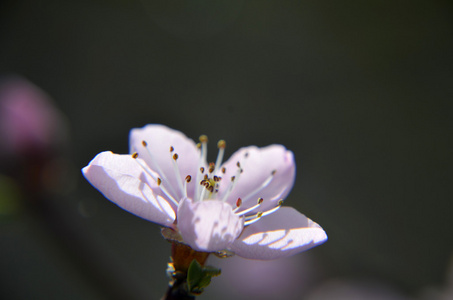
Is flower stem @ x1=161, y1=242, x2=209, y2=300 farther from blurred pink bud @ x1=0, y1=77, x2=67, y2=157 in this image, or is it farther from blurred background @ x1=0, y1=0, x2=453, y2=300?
blurred background @ x1=0, y1=0, x2=453, y2=300

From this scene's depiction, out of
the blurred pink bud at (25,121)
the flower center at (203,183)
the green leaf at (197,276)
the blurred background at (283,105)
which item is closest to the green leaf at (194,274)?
the green leaf at (197,276)

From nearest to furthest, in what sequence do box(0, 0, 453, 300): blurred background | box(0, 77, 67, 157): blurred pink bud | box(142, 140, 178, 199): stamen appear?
1. box(142, 140, 178, 199): stamen
2. box(0, 77, 67, 157): blurred pink bud
3. box(0, 0, 453, 300): blurred background

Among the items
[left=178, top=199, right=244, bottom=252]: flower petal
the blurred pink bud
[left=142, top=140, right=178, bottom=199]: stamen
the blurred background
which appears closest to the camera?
[left=178, top=199, right=244, bottom=252]: flower petal

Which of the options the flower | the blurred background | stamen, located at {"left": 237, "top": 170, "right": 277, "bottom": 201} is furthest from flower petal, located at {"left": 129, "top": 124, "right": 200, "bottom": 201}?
the blurred background

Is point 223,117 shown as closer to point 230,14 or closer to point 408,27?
point 230,14

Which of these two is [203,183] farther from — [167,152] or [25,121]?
[25,121]

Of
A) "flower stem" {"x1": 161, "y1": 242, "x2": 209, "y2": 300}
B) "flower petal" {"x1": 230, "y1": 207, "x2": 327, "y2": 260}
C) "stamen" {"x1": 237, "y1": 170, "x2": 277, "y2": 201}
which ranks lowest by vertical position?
"flower stem" {"x1": 161, "y1": 242, "x2": 209, "y2": 300}

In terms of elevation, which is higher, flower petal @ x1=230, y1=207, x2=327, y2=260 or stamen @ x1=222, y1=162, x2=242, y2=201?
stamen @ x1=222, y1=162, x2=242, y2=201
